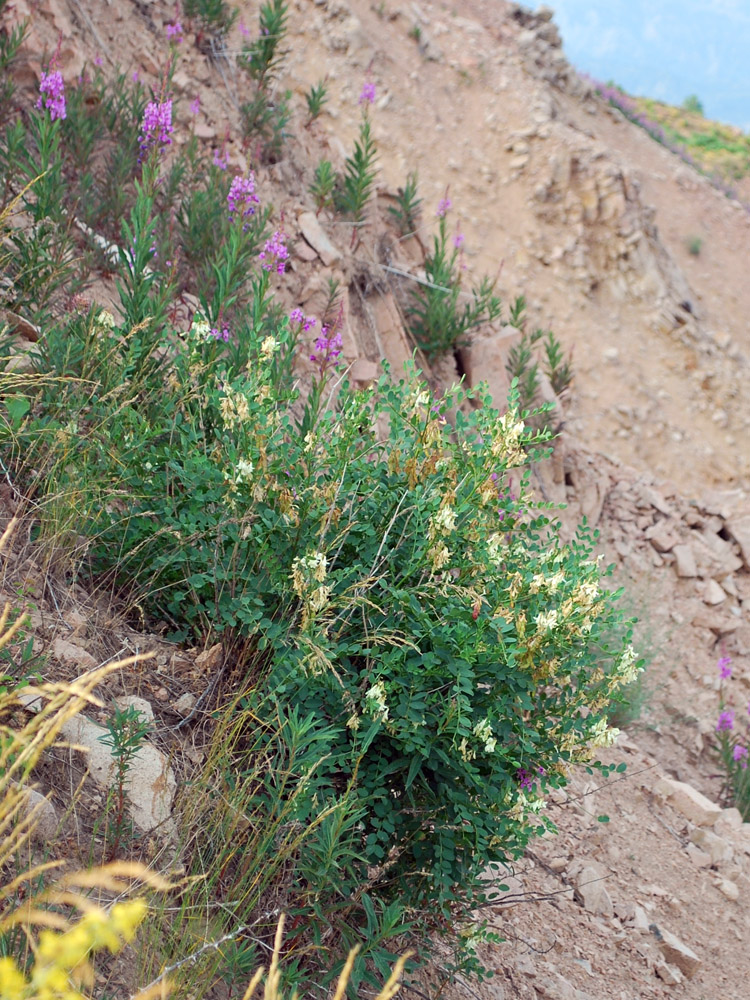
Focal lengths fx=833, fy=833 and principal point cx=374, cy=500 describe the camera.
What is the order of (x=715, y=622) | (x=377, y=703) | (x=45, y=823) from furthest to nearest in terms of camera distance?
(x=715, y=622)
(x=377, y=703)
(x=45, y=823)

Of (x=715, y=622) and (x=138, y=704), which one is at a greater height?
(x=715, y=622)

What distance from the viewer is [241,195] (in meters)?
5.09

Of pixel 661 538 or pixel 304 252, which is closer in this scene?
pixel 304 252

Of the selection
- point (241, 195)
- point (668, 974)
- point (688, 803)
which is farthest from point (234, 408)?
point (688, 803)

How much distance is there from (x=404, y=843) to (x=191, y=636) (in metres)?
0.98

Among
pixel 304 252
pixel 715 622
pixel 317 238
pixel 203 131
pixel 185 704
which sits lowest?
pixel 185 704

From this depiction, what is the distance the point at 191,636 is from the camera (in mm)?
2826

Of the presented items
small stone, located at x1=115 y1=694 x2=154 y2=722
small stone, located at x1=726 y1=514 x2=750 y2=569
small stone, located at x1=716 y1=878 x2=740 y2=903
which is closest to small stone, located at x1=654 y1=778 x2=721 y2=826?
small stone, located at x1=716 y1=878 x2=740 y2=903

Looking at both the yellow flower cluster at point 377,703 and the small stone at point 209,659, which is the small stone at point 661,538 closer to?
the small stone at point 209,659

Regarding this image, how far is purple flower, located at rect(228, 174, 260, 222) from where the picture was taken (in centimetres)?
479

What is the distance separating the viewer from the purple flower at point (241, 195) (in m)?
4.79

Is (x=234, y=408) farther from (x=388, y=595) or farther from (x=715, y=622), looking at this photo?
(x=715, y=622)

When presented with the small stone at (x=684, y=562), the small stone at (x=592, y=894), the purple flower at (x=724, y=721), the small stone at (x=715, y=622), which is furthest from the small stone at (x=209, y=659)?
the small stone at (x=684, y=562)

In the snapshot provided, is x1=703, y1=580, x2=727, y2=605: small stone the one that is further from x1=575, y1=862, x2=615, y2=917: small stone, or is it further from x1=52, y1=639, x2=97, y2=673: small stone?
x1=52, y1=639, x2=97, y2=673: small stone
